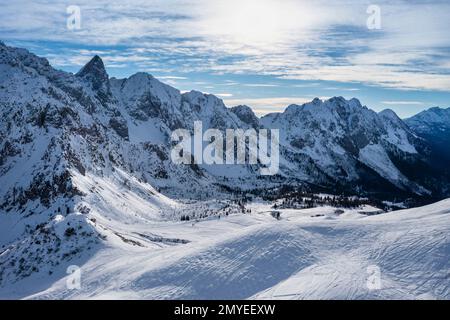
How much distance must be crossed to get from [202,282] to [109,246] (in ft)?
202

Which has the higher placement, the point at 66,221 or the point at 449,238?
the point at 449,238

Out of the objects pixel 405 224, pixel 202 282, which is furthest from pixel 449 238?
pixel 202 282

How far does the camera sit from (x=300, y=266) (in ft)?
222

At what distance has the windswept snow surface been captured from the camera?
5775 cm

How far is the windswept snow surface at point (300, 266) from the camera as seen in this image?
57.8 metres
